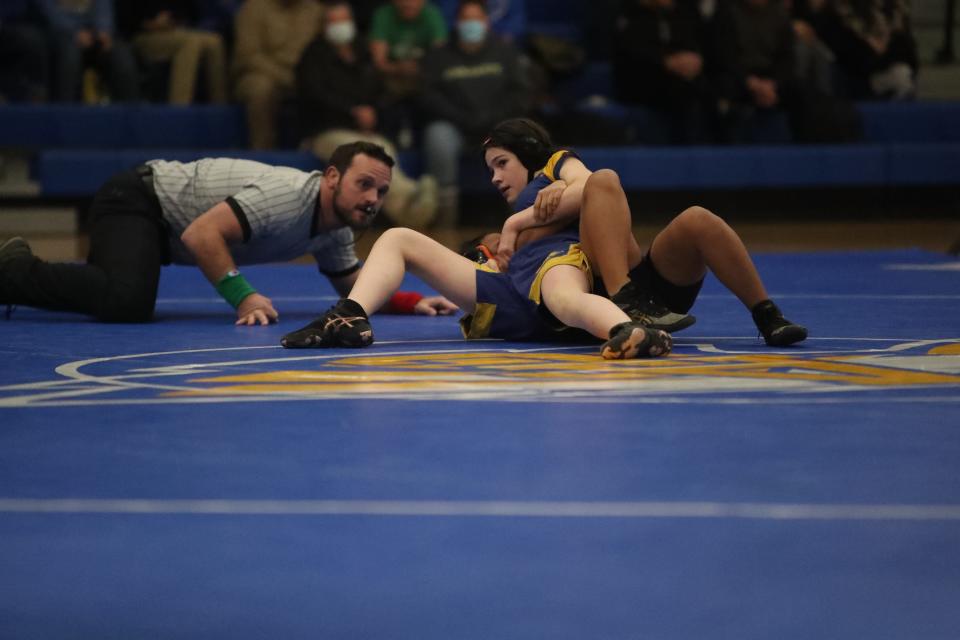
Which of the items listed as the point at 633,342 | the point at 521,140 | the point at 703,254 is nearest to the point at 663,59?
the point at 521,140

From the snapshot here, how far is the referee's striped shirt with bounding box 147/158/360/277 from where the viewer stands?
5223mm

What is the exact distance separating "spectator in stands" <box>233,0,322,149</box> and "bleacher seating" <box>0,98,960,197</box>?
0.23m

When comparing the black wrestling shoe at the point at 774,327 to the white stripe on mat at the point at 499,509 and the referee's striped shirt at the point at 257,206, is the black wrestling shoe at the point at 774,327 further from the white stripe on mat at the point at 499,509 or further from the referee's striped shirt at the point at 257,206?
the white stripe on mat at the point at 499,509

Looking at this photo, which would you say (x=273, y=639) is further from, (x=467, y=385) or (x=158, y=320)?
(x=158, y=320)

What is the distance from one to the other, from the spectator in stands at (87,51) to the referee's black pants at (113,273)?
497cm

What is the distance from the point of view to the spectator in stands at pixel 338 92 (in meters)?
9.95

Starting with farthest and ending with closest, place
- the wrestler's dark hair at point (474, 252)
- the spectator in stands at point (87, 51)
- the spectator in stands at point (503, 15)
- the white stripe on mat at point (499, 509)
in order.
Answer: the spectator in stands at point (503, 15)
the spectator in stands at point (87, 51)
the wrestler's dark hair at point (474, 252)
the white stripe on mat at point (499, 509)

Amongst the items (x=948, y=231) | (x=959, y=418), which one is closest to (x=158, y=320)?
(x=959, y=418)

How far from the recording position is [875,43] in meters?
11.3

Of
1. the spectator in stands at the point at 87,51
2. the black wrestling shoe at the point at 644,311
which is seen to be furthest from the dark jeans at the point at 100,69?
the black wrestling shoe at the point at 644,311

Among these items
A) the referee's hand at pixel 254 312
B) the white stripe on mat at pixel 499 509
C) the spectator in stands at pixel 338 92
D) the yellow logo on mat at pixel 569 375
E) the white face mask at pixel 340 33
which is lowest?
the white stripe on mat at pixel 499 509

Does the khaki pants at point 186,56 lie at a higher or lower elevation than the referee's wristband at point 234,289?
higher

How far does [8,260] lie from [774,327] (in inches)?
107

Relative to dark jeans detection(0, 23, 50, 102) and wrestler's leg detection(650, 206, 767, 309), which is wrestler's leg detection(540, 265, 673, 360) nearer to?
wrestler's leg detection(650, 206, 767, 309)
